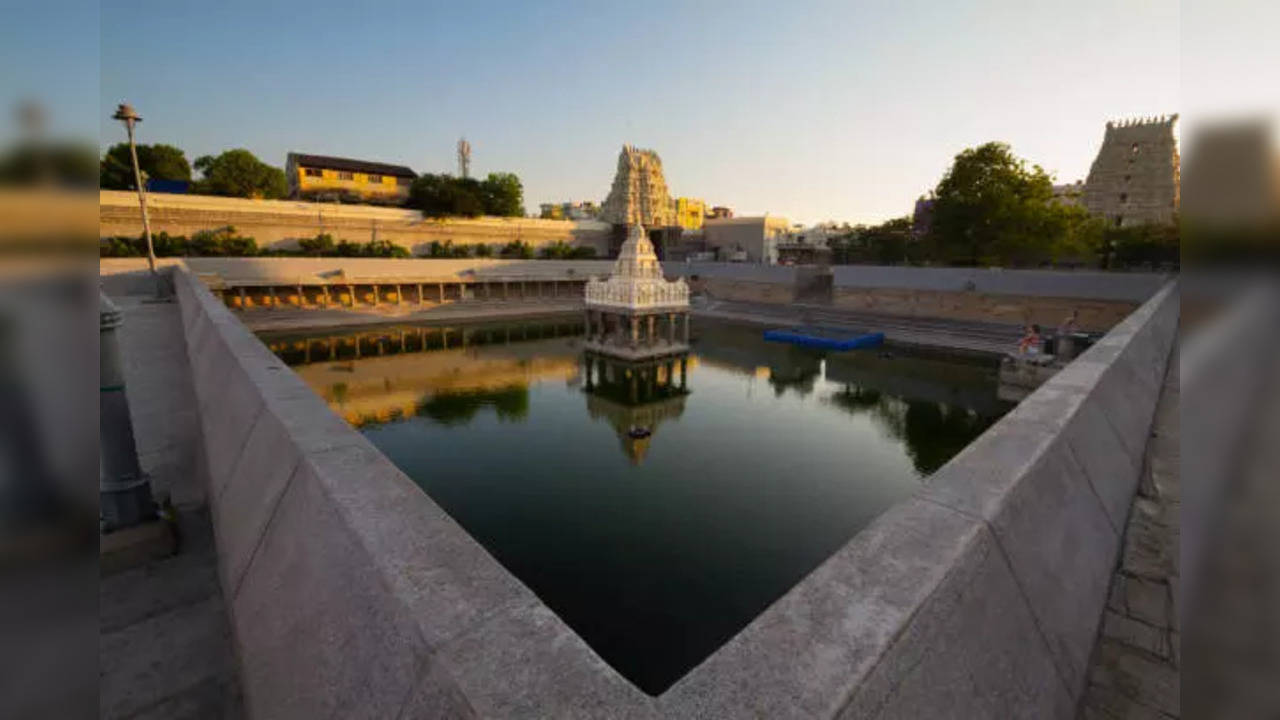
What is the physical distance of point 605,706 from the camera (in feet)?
5.74

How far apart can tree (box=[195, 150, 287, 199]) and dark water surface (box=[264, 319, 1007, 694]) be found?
23480mm

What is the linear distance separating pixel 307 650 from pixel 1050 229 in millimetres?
46552

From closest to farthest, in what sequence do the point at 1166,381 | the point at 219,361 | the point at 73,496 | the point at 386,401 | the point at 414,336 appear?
the point at 73,496, the point at 219,361, the point at 1166,381, the point at 386,401, the point at 414,336

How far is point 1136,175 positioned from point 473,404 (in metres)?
53.6

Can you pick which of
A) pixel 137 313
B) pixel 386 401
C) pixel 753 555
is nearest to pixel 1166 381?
pixel 753 555

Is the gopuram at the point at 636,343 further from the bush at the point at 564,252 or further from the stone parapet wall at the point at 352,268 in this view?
the bush at the point at 564,252

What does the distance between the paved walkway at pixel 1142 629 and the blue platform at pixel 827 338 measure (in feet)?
93.7

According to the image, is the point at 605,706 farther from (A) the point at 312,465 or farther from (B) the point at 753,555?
(B) the point at 753,555

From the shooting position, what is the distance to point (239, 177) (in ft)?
157

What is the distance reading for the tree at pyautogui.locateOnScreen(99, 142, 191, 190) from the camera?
141 feet

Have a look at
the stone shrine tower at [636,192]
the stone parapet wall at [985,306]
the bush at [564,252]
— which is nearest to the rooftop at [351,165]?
the bush at [564,252]

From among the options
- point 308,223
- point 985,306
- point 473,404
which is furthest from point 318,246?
point 985,306

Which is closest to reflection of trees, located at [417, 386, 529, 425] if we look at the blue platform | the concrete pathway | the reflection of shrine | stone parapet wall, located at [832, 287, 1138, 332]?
the reflection of shrine

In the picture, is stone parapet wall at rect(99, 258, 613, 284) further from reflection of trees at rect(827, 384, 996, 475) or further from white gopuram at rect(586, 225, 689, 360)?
reflection of trees at rect(827, 384, 996, 475)
